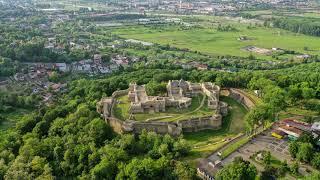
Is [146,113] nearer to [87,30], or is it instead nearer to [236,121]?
[236,121]

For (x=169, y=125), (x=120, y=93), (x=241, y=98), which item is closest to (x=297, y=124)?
(x=241, y=98)

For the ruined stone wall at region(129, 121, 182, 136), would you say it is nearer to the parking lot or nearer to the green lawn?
the green lawn

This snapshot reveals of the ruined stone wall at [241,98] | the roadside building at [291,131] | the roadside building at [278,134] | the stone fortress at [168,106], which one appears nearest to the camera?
the roadside building at [291,131]

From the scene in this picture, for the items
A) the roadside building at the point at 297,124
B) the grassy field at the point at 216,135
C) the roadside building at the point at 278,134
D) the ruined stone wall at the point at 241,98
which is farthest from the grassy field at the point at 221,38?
→ the roadside building at the point at 278,134

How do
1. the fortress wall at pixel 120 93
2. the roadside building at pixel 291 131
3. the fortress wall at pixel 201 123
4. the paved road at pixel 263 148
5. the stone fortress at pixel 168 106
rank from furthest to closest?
the fortress wall at pixel 120 93, the fortress wall at pixel 201 123, the stone fortress at pixel 168 106, the roadside building at pixel 291 131, the paved road at pixel 263 148

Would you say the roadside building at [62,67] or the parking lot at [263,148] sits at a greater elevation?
the roadside building at [62,67]

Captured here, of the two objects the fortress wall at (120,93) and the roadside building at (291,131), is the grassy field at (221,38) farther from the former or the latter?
the roadside building at (291,131)
